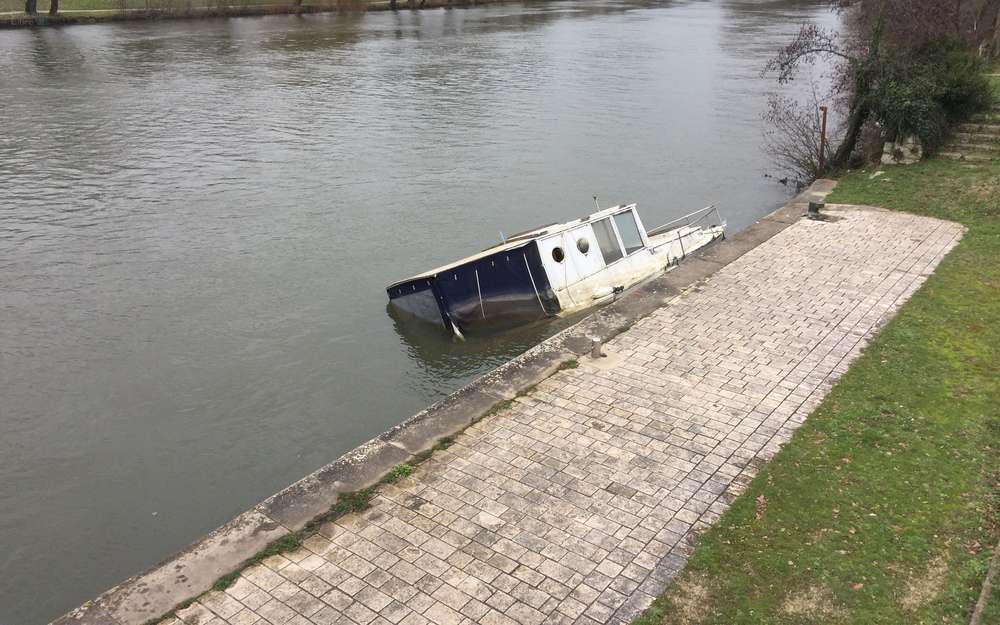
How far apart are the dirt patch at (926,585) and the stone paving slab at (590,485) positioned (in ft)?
6.05

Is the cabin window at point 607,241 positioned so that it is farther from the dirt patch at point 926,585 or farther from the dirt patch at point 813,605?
the dirt patch at point 813,605

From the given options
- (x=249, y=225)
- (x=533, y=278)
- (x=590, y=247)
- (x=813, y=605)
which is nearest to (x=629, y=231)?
(x=590, y=247)

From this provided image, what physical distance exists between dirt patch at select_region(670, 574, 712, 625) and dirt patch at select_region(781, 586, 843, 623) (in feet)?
2.13

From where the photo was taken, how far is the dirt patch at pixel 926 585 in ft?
23.6

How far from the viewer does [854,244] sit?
16453 millimetres

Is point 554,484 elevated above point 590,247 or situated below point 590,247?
below

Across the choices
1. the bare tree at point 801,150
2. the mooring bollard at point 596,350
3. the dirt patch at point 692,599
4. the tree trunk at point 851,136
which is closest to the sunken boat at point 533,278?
the mooring bollard at point 596,350

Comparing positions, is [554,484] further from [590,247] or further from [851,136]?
[851,136]

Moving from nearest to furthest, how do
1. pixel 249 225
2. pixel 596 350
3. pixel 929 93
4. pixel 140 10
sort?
pixel 596 350 < pixel 929 93 < pixel 249 225 < pixel 140 10

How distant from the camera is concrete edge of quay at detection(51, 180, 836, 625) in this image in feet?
24.6

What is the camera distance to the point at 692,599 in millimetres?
7340

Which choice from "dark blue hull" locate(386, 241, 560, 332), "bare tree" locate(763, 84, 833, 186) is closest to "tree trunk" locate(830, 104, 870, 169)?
"bare tree" locate(763, 84, 833, 186)

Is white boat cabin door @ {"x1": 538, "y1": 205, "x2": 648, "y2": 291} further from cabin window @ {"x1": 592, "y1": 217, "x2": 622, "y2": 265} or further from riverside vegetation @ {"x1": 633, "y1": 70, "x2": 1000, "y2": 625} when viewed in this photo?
riverside vegetation @ {"x1": 633, "y1": 70, "x2": 1000, "y2": 625}

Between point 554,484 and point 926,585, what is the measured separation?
357 centimetres
